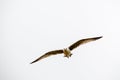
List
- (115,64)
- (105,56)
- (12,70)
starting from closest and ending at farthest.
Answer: (105,56) < (115,64) < (12,70)

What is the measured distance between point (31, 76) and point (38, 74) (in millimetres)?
629

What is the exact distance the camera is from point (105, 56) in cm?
3064

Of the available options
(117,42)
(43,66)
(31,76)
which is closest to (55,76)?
(43,66)

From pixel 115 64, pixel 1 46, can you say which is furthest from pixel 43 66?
pixel 1 46

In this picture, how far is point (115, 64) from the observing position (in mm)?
35781

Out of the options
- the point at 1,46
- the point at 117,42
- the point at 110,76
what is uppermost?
the point at 1,46

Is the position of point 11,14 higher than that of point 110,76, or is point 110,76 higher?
point 11,14

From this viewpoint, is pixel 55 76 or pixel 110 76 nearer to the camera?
pixel 55 76

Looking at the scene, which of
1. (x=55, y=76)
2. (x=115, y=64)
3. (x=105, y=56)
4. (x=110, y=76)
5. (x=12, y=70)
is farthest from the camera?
(x=12, y=70)

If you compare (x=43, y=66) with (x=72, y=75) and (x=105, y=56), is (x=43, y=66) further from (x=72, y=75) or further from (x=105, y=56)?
(x=105, y=56)

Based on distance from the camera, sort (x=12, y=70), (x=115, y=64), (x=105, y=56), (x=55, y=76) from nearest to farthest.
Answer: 1. (x=55, y=76)
2. (x=105, y=56)
3. (x=115, y=64)
4. (x=12, y=70)

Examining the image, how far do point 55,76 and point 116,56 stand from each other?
7708mm

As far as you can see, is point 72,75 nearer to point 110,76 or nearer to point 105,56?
point 105,56

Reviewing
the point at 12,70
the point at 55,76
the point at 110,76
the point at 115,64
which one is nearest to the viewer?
the point at 55,76
